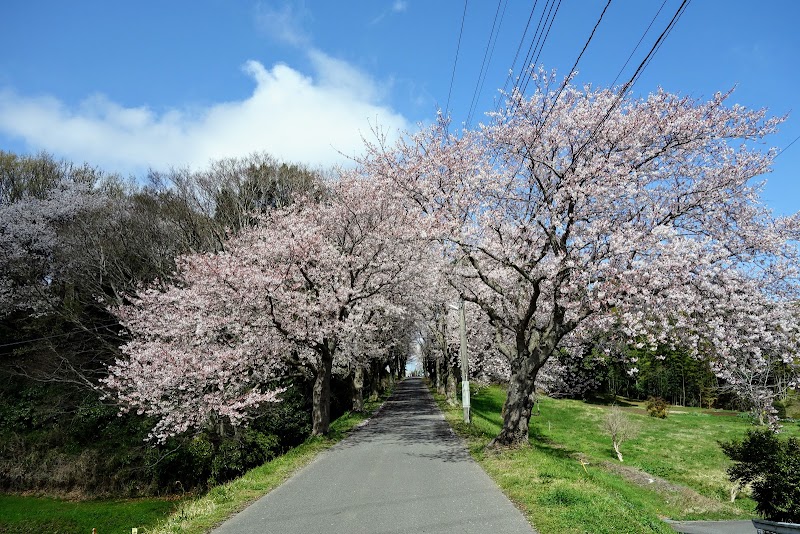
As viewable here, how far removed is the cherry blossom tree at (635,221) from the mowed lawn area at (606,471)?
3.39 m

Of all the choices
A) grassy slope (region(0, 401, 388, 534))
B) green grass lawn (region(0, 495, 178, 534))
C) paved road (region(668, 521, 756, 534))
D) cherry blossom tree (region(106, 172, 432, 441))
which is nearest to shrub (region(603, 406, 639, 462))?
paved road (region(668, 521, 756, 534))

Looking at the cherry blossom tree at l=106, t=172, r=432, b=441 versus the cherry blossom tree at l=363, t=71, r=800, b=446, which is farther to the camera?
the cherry blossom tree at l=106, t=172, r=432, b=441

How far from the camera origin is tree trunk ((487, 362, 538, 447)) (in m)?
14.5

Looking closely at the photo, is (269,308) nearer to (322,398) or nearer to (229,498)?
(322,398)

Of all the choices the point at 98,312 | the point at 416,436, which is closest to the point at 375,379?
the point at 98,312

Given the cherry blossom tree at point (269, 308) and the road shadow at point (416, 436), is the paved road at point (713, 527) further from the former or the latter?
the cherry blossom tree at point (269, 308)

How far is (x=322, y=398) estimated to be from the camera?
19609mm

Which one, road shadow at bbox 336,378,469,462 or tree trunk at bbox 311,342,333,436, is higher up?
tree trunk at bbox 311,342,333,436

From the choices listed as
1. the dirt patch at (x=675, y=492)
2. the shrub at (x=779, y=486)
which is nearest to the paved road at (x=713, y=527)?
the dirt patch at (x=675, y=492)

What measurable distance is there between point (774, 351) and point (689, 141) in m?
5.42

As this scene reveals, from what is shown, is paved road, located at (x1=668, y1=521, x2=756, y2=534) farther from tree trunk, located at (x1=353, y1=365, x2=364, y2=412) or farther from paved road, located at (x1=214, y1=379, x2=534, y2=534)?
tree trunk, located at (x1=353, y1=365, x2=364, y2=412)

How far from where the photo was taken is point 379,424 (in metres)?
23.4

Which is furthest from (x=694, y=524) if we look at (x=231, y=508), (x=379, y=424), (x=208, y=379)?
(x=208, y=379)

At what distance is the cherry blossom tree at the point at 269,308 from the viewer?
17469mm
